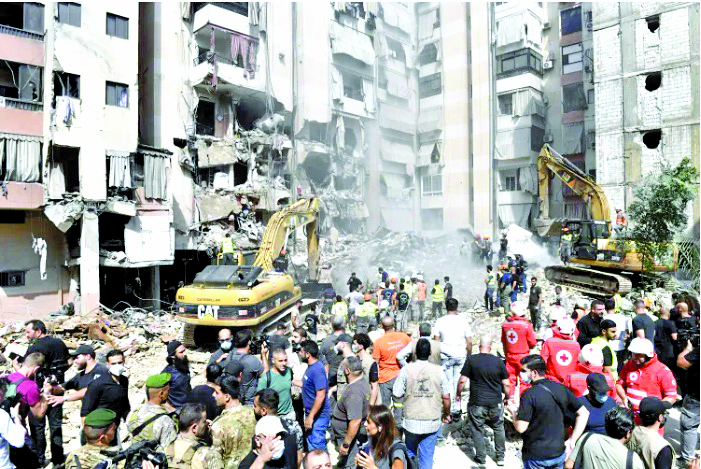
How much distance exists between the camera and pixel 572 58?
28.3 metres

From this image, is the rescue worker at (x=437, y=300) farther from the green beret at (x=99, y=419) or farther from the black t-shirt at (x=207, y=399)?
the green beret at (x=99, y=419)

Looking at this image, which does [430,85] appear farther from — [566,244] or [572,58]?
[566,244]

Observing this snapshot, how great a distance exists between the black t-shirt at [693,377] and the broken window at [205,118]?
917 inches

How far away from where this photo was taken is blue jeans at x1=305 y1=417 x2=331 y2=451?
15.9 ft

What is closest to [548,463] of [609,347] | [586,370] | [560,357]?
[586,370]

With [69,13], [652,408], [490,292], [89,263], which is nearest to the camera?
[652,408]

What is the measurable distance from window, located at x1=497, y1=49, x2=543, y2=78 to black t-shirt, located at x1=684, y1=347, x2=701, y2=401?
2824cm

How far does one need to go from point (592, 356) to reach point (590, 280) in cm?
1216

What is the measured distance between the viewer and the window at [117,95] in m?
17.4

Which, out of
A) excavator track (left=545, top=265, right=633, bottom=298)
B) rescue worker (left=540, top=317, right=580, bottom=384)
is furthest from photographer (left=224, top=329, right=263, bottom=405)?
excavator track (left=545, top=265, right=633, bottom=298)

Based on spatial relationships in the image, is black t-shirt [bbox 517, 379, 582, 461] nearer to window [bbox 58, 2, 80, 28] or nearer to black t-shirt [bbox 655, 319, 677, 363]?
black t-shirt [bbox 655, 319, 677, 363]

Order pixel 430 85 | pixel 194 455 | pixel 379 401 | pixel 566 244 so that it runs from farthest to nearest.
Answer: pixel 430 85
pixel 566 244
pixel 379 401
pixel 194 455

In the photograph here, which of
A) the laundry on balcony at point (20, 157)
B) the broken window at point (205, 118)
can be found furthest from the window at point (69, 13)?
the broken window at point (205, 118)

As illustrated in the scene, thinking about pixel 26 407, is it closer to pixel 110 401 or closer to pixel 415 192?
pixel 110 401
